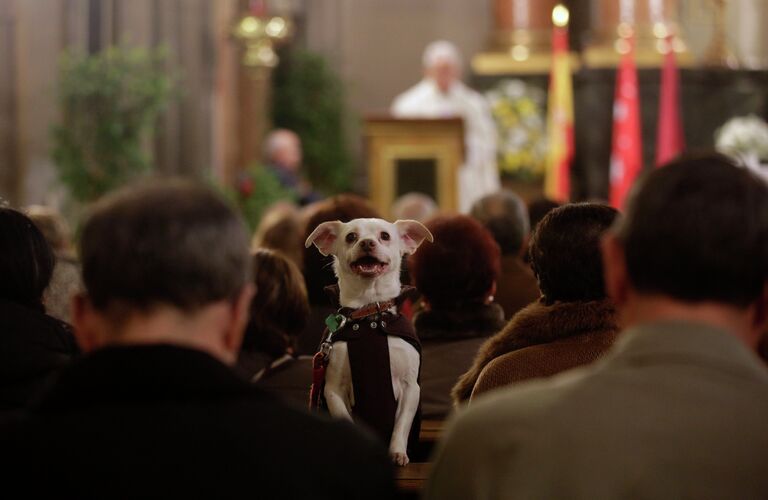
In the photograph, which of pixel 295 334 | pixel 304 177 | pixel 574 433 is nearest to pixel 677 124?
pixel 304 177

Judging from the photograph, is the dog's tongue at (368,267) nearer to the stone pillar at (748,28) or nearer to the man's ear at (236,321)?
the man's ear at (236,321)

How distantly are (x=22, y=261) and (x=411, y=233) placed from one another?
963 millimetres

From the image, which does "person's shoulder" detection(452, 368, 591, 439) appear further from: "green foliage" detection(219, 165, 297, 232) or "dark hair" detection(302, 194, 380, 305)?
"green foliage" detection(219, 165, 297, 232)

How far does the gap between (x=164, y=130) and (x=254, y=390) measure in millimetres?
10452

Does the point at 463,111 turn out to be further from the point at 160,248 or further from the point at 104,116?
the point at 160,248

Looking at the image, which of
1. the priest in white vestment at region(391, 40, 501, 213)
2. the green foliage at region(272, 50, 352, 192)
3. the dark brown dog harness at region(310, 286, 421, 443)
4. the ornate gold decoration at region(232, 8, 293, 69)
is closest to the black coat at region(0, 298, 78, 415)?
the dark brown dog harness at region(310, 286, 421, 443)

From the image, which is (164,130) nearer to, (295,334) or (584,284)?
(295,334)

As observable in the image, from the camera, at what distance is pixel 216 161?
13359 mm

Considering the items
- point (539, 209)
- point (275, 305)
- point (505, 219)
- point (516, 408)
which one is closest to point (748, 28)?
point (539, 209)

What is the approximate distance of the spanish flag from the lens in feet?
42.8

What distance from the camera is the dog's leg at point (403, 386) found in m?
3.29

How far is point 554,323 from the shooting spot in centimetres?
311

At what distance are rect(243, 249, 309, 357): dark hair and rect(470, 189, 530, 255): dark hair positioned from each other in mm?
1553

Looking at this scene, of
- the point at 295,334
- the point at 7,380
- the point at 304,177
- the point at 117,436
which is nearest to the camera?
the point at 117,436
